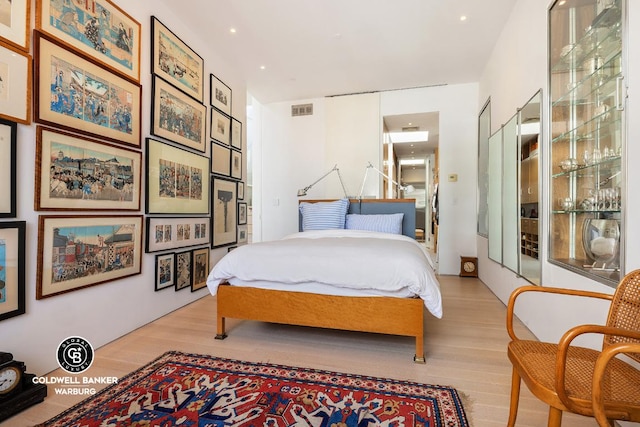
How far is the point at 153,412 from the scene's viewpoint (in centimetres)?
140

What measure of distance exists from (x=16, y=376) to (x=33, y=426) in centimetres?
25

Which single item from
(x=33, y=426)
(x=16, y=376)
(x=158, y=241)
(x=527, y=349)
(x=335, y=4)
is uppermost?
(x=335, y=4)

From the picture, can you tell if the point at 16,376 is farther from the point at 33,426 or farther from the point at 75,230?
the point at 75,230

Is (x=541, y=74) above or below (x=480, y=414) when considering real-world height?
above

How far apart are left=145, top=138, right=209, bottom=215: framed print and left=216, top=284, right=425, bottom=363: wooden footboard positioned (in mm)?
1011

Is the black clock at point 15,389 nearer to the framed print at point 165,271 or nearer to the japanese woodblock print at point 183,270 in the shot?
the framed print at point 165,271

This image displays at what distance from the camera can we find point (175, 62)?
2.82 m

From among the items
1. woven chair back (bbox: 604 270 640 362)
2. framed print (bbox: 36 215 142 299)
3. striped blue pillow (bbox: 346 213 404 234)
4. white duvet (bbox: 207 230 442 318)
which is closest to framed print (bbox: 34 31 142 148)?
framed print (bbox: 36 215 142 299)

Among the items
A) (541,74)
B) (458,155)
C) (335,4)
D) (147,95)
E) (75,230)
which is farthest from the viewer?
(458,155)

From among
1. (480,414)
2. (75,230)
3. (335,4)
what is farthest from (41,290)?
(335,4)

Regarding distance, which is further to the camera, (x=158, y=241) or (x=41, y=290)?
(x=158, y=241)

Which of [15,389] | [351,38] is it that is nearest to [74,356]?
[15,389]

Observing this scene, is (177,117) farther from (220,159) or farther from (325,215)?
(325,215)

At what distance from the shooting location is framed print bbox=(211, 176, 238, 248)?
3.43 metres
